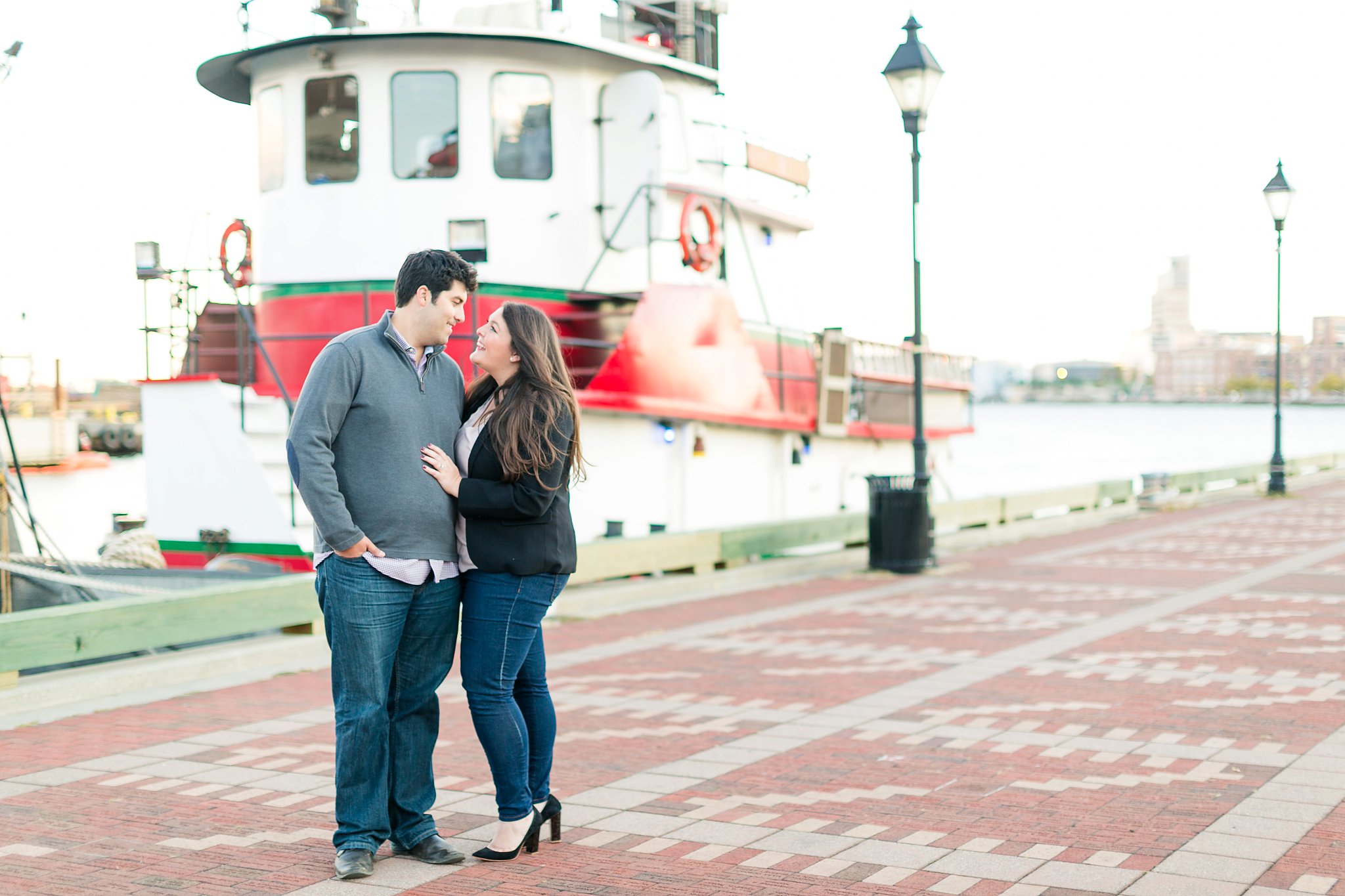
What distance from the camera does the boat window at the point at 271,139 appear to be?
42.8ft

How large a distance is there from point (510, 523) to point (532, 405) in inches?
15.1

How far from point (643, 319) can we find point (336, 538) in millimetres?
8542

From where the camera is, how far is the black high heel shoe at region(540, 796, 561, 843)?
4824 millimetres

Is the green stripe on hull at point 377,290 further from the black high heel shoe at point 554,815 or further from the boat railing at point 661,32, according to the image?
the black high heel shoe at point 554,815

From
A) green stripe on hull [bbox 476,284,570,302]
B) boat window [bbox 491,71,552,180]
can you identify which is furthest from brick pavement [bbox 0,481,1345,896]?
boat window [bbox 491,71,552,180]

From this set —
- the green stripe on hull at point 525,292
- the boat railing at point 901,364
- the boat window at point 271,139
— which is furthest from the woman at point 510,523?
the boat railing at point 901,364

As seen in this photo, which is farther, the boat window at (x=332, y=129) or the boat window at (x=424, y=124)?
the boat window at (x=332, y=129)

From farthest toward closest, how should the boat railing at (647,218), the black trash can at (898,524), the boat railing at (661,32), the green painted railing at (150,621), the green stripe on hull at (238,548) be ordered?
the boat railing at (661,32) < the black trash can at (898,524) < the boat railing at (647,218) < the green stripe on hull at (238,548) < the green painted railing at (150,621)

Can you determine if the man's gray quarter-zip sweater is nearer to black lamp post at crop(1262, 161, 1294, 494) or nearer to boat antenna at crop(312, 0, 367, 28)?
boat antenna at crop(312, 0, 367, 28)

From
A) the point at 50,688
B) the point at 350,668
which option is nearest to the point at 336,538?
the point at 350,668

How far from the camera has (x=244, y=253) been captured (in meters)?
13.8

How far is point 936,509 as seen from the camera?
53.9ft

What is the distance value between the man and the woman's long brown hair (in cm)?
24

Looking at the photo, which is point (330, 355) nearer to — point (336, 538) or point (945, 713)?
point (336, 538)
